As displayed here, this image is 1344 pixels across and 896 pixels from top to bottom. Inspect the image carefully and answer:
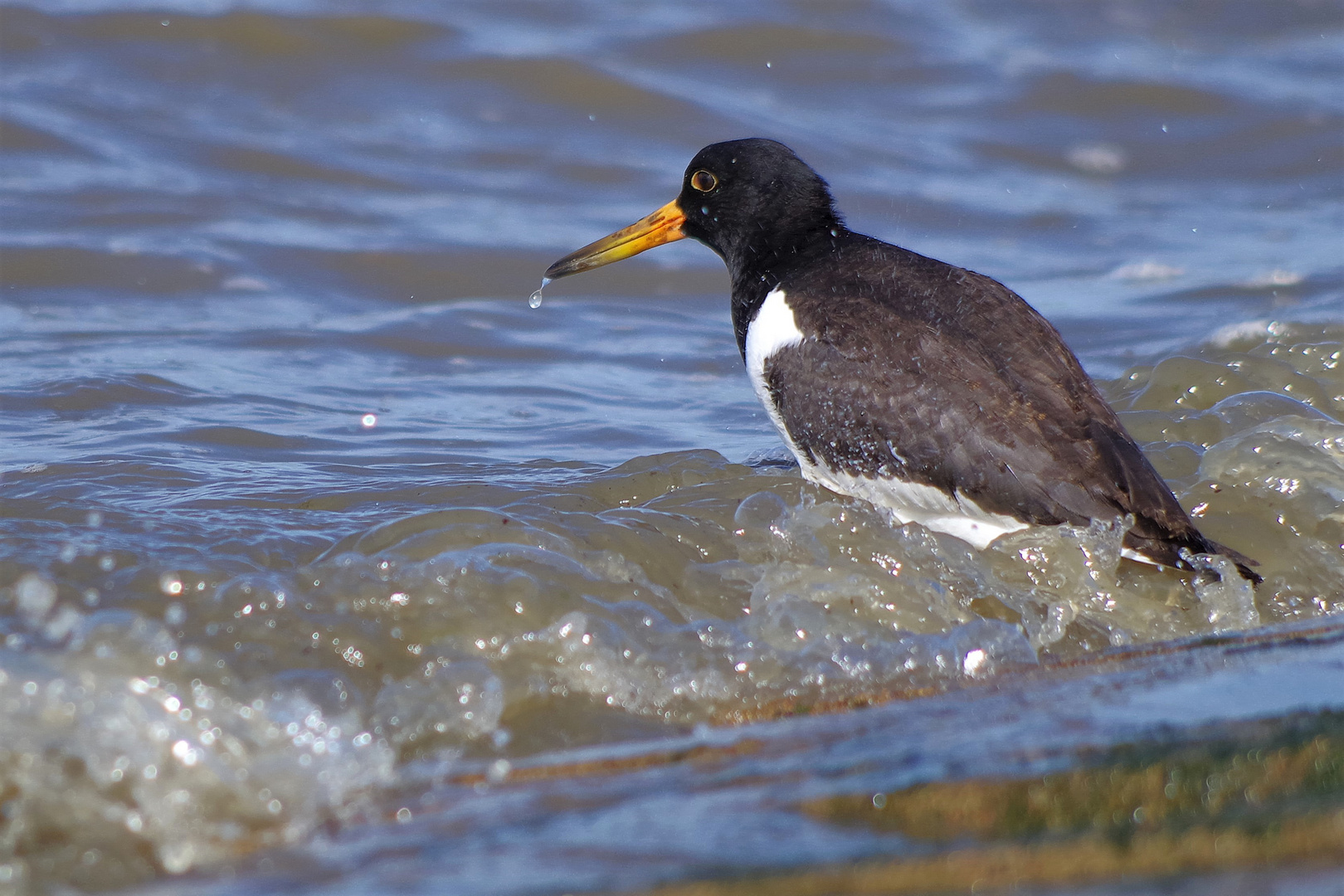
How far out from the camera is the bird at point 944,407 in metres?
4.53

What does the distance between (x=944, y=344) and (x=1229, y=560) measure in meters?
1.17

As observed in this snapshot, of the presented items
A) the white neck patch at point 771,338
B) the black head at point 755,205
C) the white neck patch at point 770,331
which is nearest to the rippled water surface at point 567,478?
the white neck patch at point 771,338

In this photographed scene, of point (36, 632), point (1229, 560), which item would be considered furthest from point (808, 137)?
point (36, 632)

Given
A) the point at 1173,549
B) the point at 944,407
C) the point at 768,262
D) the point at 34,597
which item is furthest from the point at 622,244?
the point at 34,597

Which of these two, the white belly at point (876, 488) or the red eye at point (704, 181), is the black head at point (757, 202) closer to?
the red eye at point (704, 181)

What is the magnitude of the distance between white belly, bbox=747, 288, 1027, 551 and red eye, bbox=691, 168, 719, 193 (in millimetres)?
1043

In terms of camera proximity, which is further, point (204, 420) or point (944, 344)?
point (204, 420)

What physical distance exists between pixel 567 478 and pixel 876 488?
4.17 ft

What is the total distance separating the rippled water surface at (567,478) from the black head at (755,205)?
95 cm

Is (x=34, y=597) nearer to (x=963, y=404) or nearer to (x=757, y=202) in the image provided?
(x=963, y=404)

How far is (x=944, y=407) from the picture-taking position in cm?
472

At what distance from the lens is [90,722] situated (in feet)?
10.2

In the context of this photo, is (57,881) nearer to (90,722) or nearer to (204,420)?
(90,722)

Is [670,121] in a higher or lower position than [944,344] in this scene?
higher
